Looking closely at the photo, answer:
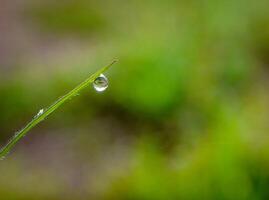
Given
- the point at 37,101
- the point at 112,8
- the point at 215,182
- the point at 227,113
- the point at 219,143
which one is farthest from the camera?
the point at 112,8

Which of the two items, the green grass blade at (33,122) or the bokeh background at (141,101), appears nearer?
the green grass blade at (33,122)

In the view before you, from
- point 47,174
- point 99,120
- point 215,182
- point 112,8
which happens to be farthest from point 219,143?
point 112,8

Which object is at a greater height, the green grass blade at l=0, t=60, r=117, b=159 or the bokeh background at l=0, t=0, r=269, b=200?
the bokeh background at l=0, t=0, r=269, b=200

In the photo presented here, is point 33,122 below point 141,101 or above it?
below

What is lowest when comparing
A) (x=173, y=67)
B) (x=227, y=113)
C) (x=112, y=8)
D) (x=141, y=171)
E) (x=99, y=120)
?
(x=141, y=171)

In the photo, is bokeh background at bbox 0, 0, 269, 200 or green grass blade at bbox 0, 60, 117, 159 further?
bokeh background at bbox 0, 0, 269, 200

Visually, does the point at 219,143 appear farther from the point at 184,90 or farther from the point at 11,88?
the point at 11,88

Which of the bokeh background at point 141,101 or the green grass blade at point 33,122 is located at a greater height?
the bokeh background at point 141,101

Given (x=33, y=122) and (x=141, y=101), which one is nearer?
(x=33, y=122)
